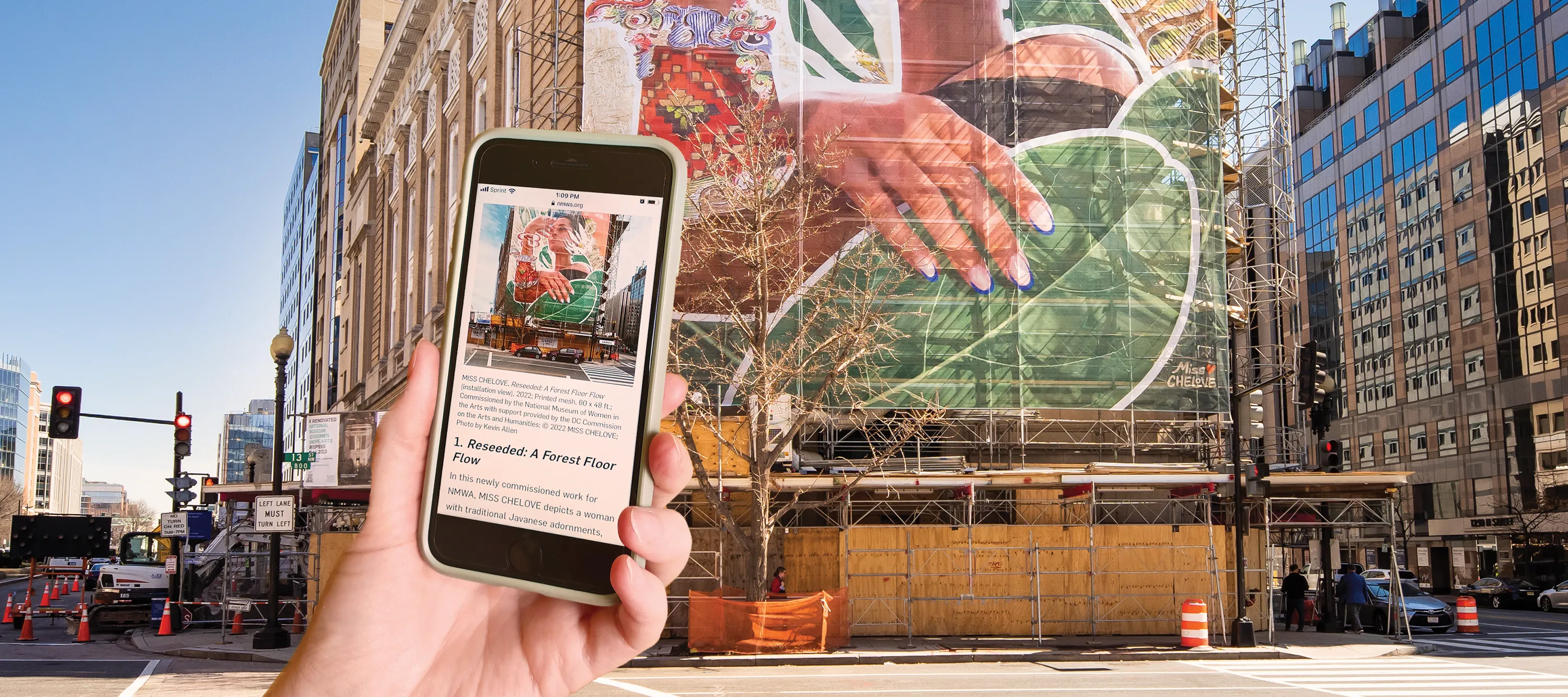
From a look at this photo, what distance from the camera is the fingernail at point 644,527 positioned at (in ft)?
8.25

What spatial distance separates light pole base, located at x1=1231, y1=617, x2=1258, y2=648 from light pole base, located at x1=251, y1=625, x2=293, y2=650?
18.0 metres

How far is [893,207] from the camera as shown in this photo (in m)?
29.5

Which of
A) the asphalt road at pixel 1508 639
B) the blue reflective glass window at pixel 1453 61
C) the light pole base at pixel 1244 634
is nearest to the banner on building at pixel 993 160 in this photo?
the light pole base at pixel 1244 634

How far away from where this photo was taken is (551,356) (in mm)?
2879

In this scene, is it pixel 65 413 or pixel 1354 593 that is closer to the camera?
pixel 65 413

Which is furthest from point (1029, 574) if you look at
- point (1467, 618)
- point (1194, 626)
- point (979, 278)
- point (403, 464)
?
point (403, 464)

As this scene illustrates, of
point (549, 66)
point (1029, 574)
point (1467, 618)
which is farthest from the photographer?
point (549, 66)

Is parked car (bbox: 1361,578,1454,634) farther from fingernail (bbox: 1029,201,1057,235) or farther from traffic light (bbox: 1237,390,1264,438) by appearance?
fingernail (bbox: 1029,201,1057,235)

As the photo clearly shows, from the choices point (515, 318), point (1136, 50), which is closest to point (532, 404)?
point (515, 318)

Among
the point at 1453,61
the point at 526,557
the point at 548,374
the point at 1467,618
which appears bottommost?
the point at 1467,618

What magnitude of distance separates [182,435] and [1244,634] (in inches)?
944

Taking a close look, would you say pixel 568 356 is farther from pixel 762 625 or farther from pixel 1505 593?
pixel 1505 593

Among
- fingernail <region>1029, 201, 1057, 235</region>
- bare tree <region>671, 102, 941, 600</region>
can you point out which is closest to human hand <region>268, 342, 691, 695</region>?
bare tree <region>671, 102, 941, 600</region>

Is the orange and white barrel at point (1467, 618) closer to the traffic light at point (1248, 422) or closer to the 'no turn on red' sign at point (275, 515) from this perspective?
the traffic light at point (1248, 422)
